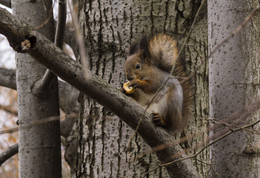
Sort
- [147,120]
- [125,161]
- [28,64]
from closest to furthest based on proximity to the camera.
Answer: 1. [147,120]
2. [125,161]
3. [28,64]

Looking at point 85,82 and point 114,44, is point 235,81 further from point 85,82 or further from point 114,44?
point 114,44

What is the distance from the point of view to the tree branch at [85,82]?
3.70 feet

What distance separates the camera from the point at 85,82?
4.04ft

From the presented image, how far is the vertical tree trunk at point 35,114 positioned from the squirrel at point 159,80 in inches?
17.7

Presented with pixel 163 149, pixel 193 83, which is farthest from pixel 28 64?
pixel 163 149

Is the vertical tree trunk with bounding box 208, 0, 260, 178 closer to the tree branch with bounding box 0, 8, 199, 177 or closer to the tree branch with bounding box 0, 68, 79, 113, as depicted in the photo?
the tree branch with bounding box 0, 8, 199, 177

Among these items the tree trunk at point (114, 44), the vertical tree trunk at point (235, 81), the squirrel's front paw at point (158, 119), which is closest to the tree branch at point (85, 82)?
the vertical tree trunk at point (235, 81)

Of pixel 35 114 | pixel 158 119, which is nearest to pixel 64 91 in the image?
pixel 35 114

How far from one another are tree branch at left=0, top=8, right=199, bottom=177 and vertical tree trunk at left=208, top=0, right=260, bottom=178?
0.15 metres

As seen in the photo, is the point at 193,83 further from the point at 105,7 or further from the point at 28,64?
the point at 28,64

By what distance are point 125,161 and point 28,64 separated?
76cm

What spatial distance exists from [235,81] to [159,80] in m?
0.74

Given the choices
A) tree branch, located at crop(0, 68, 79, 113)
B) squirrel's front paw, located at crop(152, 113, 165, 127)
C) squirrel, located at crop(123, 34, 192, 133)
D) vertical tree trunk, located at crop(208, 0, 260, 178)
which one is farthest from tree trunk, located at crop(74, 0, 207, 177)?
tree branch, located at crop(0, 68, 79, 113)

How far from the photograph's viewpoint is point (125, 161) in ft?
6.14
